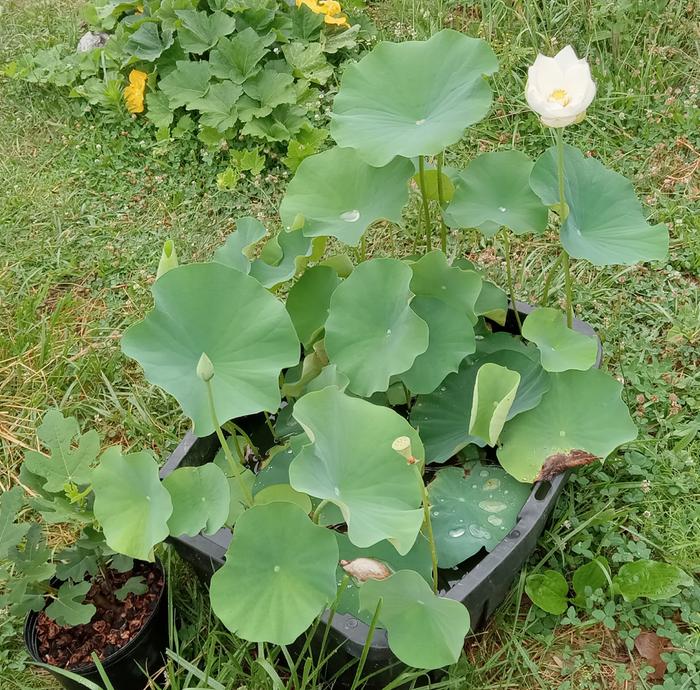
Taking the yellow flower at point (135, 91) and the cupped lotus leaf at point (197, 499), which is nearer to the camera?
the cupped lotus leaf at point (197, 499)

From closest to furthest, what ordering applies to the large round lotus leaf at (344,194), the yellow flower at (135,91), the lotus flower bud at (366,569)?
the lotus flower bud at (366,569), the large round lotus leaf at (344,194), the yellow flower at (135,91)

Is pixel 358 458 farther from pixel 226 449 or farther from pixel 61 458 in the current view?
pixel 61 458

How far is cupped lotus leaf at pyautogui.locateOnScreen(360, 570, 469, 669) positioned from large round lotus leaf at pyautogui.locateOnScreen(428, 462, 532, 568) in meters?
0.23

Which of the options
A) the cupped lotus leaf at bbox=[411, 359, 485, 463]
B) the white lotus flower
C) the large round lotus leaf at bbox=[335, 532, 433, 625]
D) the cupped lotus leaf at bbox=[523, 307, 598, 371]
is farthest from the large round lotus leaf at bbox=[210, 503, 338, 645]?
the white lotus flower

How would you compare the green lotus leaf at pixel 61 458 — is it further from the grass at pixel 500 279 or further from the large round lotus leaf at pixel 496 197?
the large round lotus leaf at pixel 496 197

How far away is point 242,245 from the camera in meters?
1.53

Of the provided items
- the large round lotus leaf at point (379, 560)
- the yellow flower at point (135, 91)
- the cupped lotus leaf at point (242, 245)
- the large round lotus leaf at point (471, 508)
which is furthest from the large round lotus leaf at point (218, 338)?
the yellow flower at point (135, 91)

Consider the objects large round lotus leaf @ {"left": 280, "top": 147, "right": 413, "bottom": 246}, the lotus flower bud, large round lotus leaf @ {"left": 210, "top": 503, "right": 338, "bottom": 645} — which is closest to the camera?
large round lotus leaf @ {"left": 210, "top": 503, "right": 338, "bottom": 645}

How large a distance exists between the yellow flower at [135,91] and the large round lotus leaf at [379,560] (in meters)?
2.06

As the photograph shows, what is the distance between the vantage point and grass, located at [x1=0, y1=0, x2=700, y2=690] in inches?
61.1

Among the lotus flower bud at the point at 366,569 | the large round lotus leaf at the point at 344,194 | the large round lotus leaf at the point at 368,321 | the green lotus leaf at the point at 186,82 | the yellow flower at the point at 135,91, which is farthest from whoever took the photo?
the yellow flower at the point at 135,91

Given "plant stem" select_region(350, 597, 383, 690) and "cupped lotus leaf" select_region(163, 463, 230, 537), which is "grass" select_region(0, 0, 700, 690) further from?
"cupped lotus leaf" select_region(163, 463, 230, 537)

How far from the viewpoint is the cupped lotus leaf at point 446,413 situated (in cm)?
151

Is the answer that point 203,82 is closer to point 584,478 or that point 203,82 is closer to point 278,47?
point 278,47
